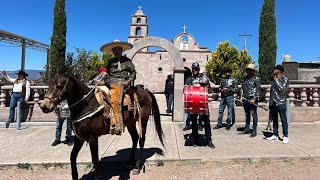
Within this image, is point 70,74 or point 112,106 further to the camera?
point 112,106

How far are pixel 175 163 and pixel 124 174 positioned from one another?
1.08 metres

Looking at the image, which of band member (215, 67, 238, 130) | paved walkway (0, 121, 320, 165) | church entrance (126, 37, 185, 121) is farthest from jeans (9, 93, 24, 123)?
band member (215, 67, 238, 130)

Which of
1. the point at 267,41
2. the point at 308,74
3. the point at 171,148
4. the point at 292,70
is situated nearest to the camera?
the point at 171,148

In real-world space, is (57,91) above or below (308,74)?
below

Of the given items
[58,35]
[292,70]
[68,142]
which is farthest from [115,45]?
[292,70]

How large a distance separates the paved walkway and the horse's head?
196cm

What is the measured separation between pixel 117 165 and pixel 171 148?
4.82ft

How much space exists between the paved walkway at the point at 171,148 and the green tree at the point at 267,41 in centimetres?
848

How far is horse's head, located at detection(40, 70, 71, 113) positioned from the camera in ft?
11.8

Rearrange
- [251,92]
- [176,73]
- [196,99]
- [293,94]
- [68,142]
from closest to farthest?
[196,99], [68,142], [251,92], [176,73], [293,94]

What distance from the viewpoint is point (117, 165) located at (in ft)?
17.3

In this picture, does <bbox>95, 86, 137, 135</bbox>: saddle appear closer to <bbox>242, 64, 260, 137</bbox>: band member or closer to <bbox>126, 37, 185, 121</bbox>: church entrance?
<bbox>242, 64, 260, 137</bbox>: band member

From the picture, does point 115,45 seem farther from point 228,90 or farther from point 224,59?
point 224,59

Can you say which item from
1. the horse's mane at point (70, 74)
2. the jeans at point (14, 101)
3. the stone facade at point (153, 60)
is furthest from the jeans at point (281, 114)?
the stone facade at point (153, 60)
